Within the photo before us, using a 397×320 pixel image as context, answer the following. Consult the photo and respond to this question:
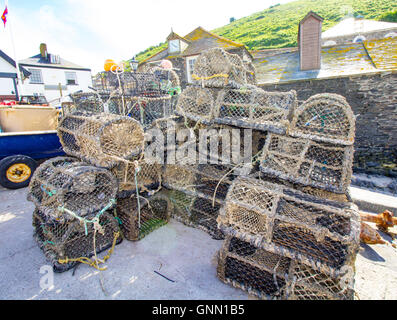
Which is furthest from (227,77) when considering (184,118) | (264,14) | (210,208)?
(264,14)

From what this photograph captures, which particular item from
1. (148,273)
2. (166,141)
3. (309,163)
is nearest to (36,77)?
(166,141)

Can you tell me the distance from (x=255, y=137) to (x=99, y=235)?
8.40 feet

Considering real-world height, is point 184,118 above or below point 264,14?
below

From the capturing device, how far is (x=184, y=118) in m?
3.37

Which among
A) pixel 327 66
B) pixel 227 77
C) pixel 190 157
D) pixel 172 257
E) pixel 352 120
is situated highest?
pixel 327 66

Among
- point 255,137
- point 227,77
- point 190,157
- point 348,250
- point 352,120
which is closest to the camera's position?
point 348,250

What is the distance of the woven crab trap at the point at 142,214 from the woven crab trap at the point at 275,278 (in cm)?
121

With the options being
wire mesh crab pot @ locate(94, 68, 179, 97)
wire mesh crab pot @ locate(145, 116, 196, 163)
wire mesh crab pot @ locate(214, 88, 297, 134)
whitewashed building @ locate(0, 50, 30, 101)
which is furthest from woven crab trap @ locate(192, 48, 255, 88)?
whitewashed building @ locate(0, 50, 30, 101)

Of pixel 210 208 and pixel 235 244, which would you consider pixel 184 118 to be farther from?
pixel 235 244

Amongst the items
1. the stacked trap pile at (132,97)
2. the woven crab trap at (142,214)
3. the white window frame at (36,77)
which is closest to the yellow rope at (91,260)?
the woven crab trap at (142,214)

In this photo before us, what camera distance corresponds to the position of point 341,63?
27.1 ft

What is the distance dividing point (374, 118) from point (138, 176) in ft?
25.1

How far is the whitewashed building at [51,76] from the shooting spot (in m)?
21.0

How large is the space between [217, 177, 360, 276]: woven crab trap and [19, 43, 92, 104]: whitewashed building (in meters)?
23.5
